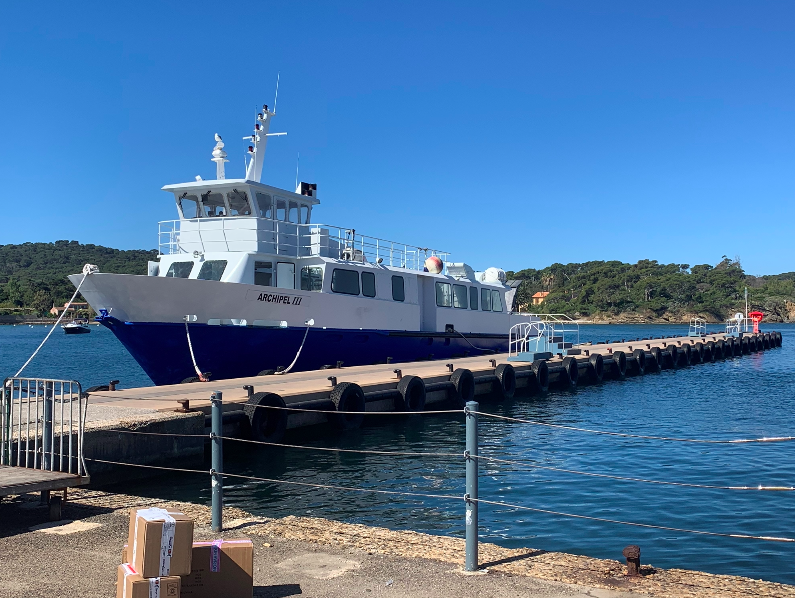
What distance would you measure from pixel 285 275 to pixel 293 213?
2.11m

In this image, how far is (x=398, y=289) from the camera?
2308cm

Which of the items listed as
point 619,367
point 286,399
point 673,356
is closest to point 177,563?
point 286,399

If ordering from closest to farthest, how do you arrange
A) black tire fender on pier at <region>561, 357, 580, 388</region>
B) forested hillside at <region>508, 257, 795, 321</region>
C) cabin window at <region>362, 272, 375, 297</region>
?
cabin window at <region>362, 272, 375, 297</region> → black tire fender on pier at <region>561, 357, 580, 388</region> → forested hillside at <region>508, 257, 795, 321</region>

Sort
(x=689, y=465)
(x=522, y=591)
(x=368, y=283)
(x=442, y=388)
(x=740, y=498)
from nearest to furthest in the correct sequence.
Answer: (x=522, y=591)
(x=740, y=498)
(x=689, y=465)
(x=442, y=388)
(x=368, y=283)

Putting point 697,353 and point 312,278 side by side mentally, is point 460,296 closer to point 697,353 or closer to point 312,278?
point 312,278

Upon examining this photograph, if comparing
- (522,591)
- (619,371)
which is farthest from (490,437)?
(619,371)

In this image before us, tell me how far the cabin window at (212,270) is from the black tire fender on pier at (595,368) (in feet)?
43.7

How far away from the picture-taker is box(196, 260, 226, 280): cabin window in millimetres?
18938

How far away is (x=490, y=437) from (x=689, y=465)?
4028 millimetres

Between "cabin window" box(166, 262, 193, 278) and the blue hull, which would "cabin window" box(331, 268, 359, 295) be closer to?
the blue hull

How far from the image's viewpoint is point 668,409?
64.2 ft

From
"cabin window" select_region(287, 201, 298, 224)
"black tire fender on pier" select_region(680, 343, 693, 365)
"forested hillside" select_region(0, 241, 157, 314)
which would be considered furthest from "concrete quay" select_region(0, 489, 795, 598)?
"forested hillside" select_region(0, 241, 157, 314)

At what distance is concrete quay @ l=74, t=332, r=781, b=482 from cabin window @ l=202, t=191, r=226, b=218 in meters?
5.46

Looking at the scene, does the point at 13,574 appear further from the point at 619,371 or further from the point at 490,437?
the point at 619,371
